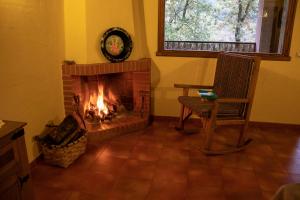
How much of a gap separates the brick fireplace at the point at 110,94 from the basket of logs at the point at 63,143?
362mm

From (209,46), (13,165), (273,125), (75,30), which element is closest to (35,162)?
(13,165)

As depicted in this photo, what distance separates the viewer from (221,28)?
355cm

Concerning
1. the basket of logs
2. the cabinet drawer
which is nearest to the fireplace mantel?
the basket of logs

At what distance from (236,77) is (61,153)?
1.98m

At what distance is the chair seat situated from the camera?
272cm

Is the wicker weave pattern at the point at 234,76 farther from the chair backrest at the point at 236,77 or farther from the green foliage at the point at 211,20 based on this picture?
the green foliage at the point at 211,20

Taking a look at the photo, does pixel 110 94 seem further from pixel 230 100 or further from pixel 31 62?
A: pixel 230 100

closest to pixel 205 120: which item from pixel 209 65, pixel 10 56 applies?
pixel 209 65

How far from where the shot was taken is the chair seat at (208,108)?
2.72 metres

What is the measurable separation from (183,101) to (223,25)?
1225 millimetres

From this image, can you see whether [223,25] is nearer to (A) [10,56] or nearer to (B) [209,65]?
(B) [209,65]

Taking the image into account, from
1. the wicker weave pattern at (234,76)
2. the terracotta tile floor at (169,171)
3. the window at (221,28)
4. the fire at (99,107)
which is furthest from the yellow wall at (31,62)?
the wicker weave pattern at (234,76)

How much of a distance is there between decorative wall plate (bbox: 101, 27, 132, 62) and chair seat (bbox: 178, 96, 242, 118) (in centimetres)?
87

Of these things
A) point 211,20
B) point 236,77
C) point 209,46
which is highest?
point 211,20
